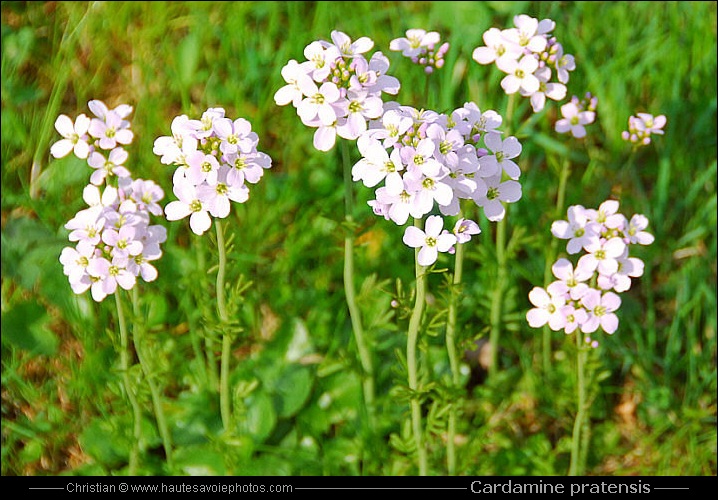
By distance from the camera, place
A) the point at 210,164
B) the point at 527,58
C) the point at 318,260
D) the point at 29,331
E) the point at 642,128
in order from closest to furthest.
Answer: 1. the point at 210,164
2. the point at 527,58
3. the point at 642,128
4. the point at 29,331
5. the point at 318,260

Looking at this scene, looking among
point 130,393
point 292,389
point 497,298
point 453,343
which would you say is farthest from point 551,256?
point 130,393

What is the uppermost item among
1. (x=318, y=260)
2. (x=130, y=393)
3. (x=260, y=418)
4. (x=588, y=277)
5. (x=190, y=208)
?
(x=190, y=208)

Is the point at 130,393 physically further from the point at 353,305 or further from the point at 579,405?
the point at 579,405

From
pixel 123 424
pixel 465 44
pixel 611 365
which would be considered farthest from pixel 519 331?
pixel 123 424

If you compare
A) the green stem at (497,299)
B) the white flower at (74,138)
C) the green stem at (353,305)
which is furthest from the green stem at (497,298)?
the white flower at (74,138)

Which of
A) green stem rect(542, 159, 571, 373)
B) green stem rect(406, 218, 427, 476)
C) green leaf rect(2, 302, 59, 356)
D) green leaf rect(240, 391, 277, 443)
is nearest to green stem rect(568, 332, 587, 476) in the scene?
green stem rect(542, 159, 571, 373)

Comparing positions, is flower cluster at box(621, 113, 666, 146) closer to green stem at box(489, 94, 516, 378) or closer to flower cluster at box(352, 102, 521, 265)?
green stem at box(489, 94, 516, 378)

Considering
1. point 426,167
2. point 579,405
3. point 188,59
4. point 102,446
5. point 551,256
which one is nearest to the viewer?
point 426,167
